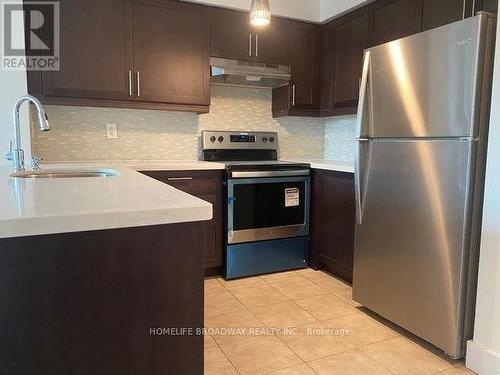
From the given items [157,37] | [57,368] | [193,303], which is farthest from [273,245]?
[57,368]

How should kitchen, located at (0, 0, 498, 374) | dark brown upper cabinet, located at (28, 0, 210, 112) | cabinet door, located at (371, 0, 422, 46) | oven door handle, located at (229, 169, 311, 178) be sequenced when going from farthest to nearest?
oven door handle, located at (229, 169, 311, 178)
dark brown upper cabinet, located at (28, 0, 210, 112)
cabinet door, located at (371, 0, 422, 46)
kitchen, located at (0, 0, 498, 374)

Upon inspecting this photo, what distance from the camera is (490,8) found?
2.02m

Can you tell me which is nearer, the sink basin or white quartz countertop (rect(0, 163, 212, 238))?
white quartz countertop (rect(0, 163, 212, 238))

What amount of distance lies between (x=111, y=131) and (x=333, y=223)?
1.90 m

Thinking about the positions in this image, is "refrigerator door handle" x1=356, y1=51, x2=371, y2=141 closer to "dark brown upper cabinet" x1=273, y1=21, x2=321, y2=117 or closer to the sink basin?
"dark brown upper cabinet" x1=273, y1=21, x2=321, y2=117

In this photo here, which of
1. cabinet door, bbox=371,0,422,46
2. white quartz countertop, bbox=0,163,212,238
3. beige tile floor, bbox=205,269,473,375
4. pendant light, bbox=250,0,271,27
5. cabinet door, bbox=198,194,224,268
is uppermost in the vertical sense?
cabinet door, bbox=371,0,422,46

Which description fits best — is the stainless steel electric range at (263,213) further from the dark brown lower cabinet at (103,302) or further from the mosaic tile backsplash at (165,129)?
the dark brown lower cabinet at (103,302)

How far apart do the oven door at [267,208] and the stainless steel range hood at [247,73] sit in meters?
0.86

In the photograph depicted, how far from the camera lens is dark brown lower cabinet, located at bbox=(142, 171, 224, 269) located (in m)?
2.74

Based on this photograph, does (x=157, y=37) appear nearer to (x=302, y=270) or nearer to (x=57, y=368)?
(x=302, y=270)

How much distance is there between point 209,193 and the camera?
2.83 meters

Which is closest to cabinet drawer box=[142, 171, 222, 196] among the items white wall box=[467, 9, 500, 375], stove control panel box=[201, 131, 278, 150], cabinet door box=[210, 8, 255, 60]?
stove control panel box=[201, 131, 278, 150]

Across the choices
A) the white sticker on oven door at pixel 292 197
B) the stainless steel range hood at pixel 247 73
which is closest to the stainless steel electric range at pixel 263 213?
the white sticker on oven door at pixel 292 197

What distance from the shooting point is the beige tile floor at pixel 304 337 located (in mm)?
1772
